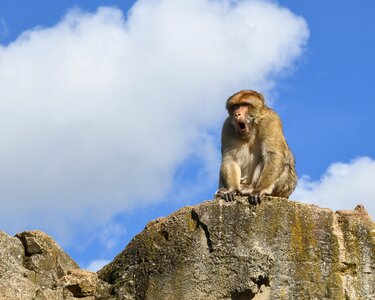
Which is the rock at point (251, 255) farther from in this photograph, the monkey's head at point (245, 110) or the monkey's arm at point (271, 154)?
the monkey's head at point (245, 110)

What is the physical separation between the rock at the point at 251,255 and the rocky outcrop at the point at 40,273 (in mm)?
325

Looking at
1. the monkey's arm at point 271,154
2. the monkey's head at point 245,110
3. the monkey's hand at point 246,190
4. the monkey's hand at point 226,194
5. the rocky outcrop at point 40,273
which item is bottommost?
the rocky outcrop at point 40,273

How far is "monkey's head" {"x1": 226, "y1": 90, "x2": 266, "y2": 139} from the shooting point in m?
11.2

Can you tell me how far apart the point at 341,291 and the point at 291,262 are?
57 centimetres

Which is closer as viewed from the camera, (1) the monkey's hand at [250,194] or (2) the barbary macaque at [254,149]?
(1) the monkey's hand at [250,194]

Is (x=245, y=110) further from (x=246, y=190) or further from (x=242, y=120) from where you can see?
(x=246, y=190)

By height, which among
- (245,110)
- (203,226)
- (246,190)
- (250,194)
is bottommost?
(203,226)

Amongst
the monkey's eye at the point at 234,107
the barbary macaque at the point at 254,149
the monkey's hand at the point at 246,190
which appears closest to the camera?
the monkey's hand at the point at 246,190

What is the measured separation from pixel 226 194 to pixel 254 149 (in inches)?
70.6

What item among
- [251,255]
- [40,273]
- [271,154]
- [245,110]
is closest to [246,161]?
[271,154]

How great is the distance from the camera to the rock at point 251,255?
27.8ft

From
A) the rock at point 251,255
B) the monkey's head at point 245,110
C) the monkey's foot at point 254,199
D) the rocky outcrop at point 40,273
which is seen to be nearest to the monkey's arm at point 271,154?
the monkey's head at point 245,110

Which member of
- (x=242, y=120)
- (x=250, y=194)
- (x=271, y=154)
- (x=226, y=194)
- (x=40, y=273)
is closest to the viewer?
(x=40, y=273)

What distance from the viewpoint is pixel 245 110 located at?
11250 millimetres
